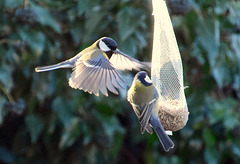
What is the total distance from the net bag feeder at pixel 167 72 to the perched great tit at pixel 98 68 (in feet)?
0.42

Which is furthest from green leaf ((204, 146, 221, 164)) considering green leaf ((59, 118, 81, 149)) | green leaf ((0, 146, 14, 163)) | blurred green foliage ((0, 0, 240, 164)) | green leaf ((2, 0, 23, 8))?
green leaf ((2, 0, 23, 8))

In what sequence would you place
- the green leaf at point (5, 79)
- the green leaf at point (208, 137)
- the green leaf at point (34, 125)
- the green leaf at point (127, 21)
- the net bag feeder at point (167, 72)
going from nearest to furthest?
the net bag feeder at point (167, 72)
the green leaf at point (5, 79)
the green leaf at point (127, 21)
the green leaf at point (34, 125)
the green leaf at point (208, 137)

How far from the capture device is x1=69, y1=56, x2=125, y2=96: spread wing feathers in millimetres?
2584

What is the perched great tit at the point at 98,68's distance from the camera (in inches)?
103

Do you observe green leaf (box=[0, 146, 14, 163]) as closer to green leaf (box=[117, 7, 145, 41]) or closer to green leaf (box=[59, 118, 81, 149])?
green leaf (box=[59, 118, 81, 149])

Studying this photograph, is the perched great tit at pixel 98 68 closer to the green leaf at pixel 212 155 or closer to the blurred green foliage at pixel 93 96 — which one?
the blurred green foliage at pixel 93 96

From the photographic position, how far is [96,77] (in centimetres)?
274

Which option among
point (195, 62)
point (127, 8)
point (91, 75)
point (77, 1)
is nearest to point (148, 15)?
point (127, 8)

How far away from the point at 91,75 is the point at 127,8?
1198 millimetres

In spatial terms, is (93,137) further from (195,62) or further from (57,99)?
(195,62)

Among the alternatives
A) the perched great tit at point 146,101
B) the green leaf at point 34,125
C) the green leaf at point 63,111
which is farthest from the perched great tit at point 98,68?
the green leaf at point 34,125

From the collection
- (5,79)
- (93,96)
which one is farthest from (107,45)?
(93,96)

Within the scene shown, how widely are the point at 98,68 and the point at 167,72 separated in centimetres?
49

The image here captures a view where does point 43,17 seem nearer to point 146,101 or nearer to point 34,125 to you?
point 34,125
